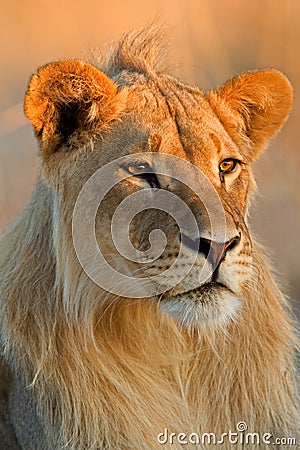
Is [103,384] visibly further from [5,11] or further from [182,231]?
[5,11]

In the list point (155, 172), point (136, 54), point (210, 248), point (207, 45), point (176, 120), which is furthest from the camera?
point (207, 45)

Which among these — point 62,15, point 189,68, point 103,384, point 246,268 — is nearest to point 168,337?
point 103,384

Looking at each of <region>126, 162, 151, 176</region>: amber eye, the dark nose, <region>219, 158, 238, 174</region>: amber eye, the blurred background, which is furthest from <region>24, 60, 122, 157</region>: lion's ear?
the blurred background

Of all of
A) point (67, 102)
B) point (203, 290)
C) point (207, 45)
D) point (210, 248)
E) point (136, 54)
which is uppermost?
point (207, 45)

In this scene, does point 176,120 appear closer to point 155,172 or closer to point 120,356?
point 155,172

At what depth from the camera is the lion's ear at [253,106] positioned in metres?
3.33

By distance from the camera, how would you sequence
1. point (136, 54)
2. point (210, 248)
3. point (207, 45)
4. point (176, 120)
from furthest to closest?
point (207, 45), point (136, 54), point (176, 120), point (210, 248)

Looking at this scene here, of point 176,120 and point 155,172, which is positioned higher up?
point 176,120

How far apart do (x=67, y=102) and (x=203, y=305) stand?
2.73 feet

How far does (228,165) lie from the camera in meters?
3.11

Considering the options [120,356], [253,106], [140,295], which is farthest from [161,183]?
[253,106]

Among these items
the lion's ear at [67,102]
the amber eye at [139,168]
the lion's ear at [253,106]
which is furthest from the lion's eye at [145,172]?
the lion's ear at [253,106]

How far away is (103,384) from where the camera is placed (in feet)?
10.1

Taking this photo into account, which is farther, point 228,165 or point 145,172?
point 228,165
